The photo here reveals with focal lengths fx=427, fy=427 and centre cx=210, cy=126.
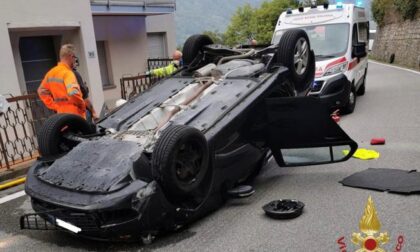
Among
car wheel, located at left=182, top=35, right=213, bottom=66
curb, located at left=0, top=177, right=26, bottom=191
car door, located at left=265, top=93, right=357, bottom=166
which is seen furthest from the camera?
car wheel, located at left=182, top=35, right=213, bottom=66

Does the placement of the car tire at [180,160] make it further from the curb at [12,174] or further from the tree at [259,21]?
the tree at [259,21]

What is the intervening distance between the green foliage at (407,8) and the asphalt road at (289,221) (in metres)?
19.5

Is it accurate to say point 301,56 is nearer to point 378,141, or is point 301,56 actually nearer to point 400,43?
point 378,141

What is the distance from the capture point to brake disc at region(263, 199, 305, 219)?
4.14m

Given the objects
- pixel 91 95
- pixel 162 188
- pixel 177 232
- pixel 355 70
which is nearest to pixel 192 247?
pixel 177 232

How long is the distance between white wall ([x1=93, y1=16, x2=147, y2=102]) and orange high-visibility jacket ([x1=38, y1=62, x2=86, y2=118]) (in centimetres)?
800

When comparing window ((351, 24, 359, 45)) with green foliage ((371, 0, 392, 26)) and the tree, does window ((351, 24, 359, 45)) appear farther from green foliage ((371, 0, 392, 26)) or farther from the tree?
green foliage ((371, 0, 392, 26))

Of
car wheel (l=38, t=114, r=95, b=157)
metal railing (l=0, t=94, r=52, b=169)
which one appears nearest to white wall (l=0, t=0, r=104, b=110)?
metal railing (l=0, t=94, r=52, b=169)

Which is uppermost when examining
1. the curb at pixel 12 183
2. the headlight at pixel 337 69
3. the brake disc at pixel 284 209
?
the headlight at pixel 337 69

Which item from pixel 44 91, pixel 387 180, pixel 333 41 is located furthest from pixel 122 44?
pixel 387 180

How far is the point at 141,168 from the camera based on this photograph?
3.76 m

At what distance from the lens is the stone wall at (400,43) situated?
2177cm

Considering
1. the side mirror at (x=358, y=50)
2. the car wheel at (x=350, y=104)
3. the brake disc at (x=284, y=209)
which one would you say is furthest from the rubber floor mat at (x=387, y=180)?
the side mirror at (x=358, y=50)

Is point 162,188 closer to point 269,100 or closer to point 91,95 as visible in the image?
point 269,100
